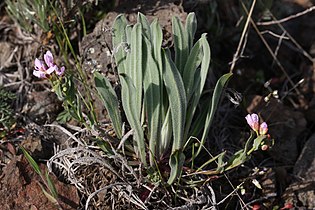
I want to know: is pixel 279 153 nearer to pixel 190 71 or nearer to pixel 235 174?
pixel 235 174

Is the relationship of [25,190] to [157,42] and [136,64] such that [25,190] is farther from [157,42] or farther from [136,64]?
[157,42]

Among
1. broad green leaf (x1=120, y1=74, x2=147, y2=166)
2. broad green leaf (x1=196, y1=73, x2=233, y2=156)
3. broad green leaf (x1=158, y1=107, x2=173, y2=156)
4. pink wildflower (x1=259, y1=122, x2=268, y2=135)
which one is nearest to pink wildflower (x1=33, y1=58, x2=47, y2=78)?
broad green leaf (x1=120, y1=74, x2=147, y2=166)

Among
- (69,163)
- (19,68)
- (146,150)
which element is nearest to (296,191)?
(146,150)

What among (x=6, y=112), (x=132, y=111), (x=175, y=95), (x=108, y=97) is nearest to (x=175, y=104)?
(x=175, y=95)

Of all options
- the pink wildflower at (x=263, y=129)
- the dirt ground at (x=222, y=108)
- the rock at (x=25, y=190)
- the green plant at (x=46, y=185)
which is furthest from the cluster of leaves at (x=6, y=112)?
the pink wildflower at (x=263, y=129)

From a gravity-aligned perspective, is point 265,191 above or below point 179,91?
below

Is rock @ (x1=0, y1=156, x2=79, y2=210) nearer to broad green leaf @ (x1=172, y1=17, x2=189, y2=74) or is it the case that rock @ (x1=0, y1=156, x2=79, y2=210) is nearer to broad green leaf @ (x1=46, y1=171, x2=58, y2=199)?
broad green leaf @ (x1=46, y1=171, x2=58, y2=199)
